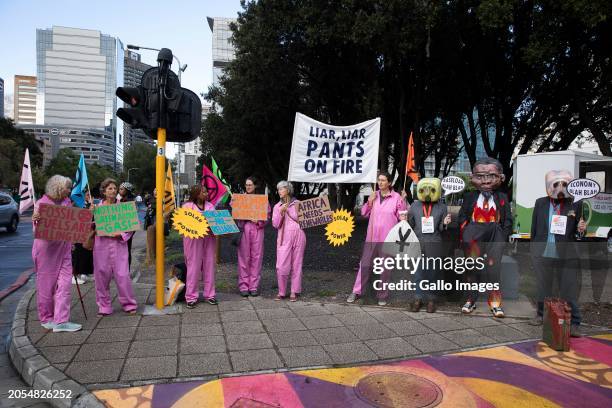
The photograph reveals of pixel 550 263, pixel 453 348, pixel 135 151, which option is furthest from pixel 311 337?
pixel 135 151

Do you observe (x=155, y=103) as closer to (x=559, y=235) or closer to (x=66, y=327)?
(x=66, y=327)

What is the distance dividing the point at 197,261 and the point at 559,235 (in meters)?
4.60

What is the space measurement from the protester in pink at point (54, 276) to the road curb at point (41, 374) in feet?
1.06

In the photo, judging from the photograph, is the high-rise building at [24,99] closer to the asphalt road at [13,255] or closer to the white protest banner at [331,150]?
the asphalt road at [13,255]

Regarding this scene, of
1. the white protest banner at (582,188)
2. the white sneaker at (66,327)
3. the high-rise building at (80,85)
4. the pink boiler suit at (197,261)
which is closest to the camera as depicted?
the white sneaker at (66,327)

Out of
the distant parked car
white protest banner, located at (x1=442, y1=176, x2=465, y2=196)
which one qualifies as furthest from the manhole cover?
the distant parked car

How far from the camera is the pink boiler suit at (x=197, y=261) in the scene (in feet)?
19.5

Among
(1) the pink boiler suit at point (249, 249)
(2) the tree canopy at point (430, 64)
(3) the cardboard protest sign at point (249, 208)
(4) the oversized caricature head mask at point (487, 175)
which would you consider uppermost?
(2) the tree canopy at point (430, 64)

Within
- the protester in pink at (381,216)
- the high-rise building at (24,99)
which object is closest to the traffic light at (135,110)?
the protester in pink at (381,216)

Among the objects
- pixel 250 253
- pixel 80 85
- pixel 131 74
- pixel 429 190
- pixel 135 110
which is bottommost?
pixel 250 253

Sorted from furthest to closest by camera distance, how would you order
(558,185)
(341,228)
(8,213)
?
(8,213) → (341,228) → (558,185)

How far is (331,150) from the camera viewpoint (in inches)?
246

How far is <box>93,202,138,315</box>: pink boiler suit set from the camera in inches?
216

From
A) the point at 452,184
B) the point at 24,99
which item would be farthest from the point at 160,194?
the point at 24,99
